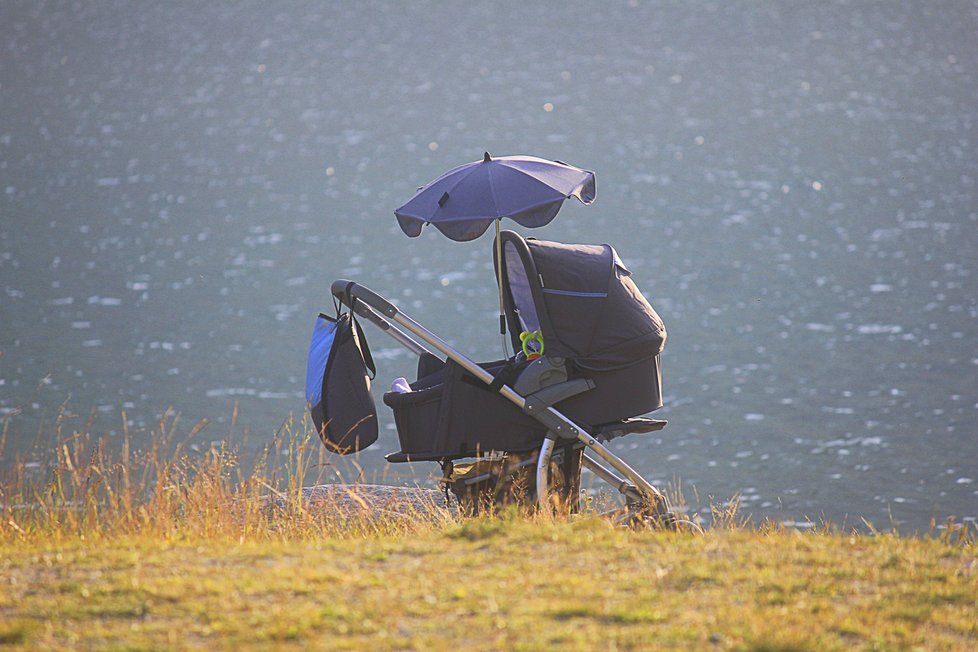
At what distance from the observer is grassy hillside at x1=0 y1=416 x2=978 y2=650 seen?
347cm

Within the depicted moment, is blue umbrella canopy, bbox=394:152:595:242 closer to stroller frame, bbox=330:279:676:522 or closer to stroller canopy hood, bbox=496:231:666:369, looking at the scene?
stroller canopy hood, bbox=496:231:666:369

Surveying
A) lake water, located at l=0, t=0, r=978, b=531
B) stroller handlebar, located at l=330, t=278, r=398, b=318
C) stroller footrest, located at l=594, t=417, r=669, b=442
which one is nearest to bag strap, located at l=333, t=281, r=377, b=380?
stroller handlebar, located at l=330, t=278, r=398, b=318

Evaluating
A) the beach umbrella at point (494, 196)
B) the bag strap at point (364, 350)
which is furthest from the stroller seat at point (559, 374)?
the bag strap at point (364, 350)

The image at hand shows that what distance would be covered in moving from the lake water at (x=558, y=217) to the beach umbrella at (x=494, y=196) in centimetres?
596

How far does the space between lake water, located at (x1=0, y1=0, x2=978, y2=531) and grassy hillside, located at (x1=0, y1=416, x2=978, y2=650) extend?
682 cm

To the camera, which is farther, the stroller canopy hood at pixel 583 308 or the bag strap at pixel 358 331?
the bag strap at pixel 358 331

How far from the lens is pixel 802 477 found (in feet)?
44.5

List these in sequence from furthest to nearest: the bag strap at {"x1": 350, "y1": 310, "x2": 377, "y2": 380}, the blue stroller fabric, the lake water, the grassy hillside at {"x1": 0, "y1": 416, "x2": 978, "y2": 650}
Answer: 1. the lake water
2. the bag strap at {"x1": 350, "y1": 310, "x2": 377, "y2": 380}
3. the blue stroller fabric
4. the grassy hillside at {"x1": 0, "y1": 416, "x2": 978, "y2": 650}

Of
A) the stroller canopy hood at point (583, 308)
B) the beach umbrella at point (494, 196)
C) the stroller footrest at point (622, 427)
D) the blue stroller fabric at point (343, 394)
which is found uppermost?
the beach umbrella at point (494, 196)

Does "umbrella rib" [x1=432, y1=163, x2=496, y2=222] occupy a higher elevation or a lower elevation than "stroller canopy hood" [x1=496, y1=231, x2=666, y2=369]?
higher

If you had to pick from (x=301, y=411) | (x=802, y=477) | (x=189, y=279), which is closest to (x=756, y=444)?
(x=802, y=477)

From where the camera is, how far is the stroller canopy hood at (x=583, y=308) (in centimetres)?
534

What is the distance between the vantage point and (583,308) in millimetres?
5363

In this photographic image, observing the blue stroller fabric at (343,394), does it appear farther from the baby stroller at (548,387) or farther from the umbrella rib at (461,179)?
the umbrella rib at (461,179)
